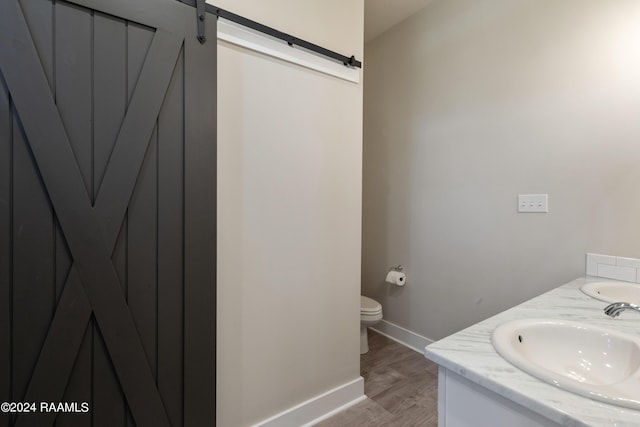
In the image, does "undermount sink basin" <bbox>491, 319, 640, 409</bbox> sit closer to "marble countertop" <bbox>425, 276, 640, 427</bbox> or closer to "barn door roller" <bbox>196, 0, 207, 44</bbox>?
"marble countertop" <bbox>425, 276, 640, 427</bbox>

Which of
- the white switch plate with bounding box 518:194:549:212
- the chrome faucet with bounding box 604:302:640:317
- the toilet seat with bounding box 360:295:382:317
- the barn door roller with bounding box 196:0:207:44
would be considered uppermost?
the barn door roller with bounding box 196:0:207:44

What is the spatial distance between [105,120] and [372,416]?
1.95 meters

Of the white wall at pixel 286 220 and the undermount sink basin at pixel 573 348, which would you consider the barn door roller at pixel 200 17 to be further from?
the undermount sink basin at pixel 573 348

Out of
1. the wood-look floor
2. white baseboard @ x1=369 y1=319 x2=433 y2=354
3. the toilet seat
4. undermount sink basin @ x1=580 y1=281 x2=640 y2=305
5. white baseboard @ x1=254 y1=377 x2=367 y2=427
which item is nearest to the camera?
undermount sink basin @ x1=580 y1=281 x2=640 y2=305

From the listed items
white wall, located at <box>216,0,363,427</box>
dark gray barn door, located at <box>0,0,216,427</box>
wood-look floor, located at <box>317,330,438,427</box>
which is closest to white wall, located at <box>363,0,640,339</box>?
wood-look floor, located at <box>317,330,438,427</box>

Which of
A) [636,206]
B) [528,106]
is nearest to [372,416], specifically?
[636,206]

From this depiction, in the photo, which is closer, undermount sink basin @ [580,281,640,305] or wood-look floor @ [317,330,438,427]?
undermount sink basin @ [580,281,640,305]

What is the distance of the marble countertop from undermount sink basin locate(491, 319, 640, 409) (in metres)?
0.05

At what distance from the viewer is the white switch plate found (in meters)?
1.74

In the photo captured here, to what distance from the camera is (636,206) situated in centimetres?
144

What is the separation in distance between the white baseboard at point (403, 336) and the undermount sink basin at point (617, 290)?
1250mm

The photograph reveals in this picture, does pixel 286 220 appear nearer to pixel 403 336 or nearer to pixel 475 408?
pixel 475 408

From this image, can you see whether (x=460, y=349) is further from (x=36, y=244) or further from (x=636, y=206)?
(x=636, y=206)

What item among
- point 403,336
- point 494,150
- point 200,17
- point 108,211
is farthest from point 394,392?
point 200,17
